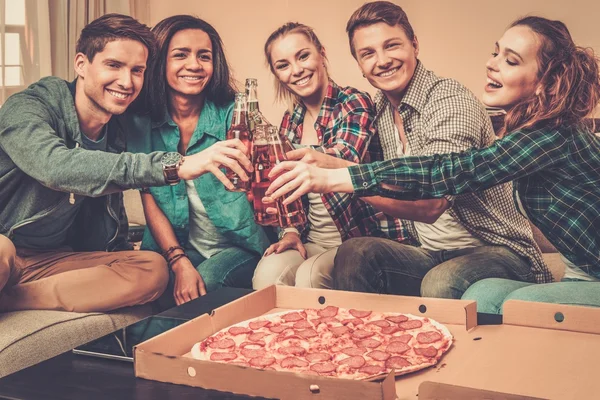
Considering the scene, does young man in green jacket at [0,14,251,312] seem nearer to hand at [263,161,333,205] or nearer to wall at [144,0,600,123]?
hand at [263,161,333,205]

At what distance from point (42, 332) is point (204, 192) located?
77 cm

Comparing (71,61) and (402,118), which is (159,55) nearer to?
(402,118)

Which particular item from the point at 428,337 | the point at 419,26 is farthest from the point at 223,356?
the point at 419,26

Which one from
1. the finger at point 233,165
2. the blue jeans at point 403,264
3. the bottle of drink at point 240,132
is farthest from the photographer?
the blue jeans at point 403,264

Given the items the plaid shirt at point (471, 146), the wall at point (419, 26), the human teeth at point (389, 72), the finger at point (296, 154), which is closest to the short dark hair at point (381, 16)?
the human teeth at point (389, 72)

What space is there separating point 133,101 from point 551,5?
191 cm

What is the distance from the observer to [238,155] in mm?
1664

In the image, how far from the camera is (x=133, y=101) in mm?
2453

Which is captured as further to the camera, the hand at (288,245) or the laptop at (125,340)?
the hand at (288,245)

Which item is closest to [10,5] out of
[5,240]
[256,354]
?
[5,240]

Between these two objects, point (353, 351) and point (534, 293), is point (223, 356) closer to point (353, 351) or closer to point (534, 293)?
point (353, 351)

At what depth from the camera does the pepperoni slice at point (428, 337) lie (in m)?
1.38

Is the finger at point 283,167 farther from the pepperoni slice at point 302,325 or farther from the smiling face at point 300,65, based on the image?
the smiling face at point 300,65

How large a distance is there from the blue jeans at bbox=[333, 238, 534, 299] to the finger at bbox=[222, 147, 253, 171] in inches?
20.4
